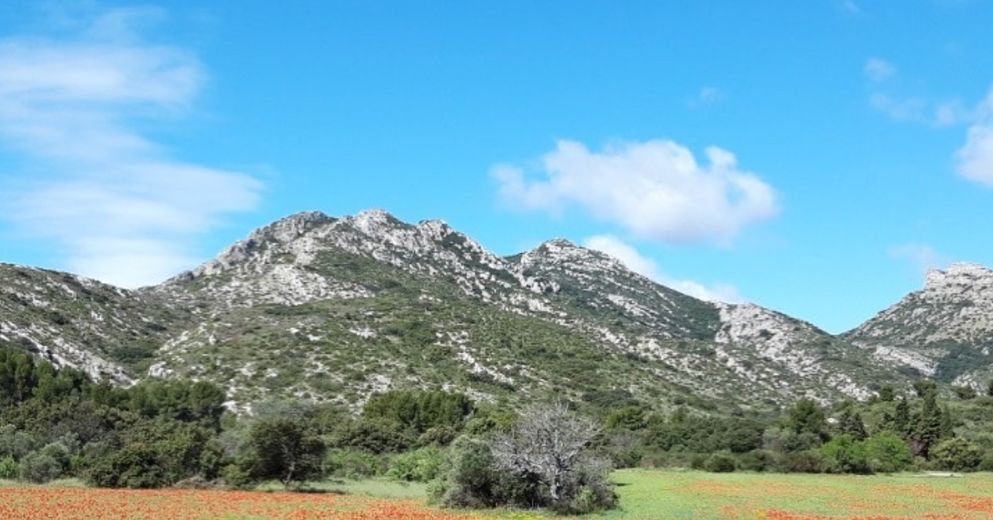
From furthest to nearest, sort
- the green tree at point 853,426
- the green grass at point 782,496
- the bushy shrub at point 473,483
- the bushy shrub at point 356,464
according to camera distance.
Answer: the green tree at point 853,426, the bushy shrub at point 356,464, the bushy shrub at point 473,483, the green grass at point 782,496

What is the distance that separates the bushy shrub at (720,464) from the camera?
3194 inches

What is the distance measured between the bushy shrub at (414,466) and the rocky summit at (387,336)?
41.1 m

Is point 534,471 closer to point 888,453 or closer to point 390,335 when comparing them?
point 888,453

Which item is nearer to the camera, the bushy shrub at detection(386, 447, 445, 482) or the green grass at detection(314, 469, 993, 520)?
the green grass at detection(314, 469, 993, 520)

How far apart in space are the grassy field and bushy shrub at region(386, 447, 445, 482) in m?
3.27

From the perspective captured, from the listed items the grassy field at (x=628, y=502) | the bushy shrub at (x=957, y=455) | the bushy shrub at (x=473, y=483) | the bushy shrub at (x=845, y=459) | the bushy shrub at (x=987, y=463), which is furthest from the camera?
the bushy shrub at (x=957, y=455)

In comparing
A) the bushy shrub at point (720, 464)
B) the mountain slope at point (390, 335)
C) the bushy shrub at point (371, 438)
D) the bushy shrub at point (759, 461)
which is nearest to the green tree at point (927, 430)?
the bushy shrub at point (759, 461)

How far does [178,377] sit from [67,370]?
18069 mm

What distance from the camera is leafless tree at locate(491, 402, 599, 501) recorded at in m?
41.3

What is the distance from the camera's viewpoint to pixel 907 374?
186 m

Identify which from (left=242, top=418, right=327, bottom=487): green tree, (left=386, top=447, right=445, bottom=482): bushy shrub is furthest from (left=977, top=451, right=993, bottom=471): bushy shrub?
(left=242, top=418, right=327, bottom=487): green tree

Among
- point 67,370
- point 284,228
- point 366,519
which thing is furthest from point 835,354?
point 366,519

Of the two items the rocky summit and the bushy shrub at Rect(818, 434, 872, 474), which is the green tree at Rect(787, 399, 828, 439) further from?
the rocky summit

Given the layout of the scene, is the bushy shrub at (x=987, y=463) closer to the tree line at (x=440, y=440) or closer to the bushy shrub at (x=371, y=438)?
the tree line at (x=440, y=440)
